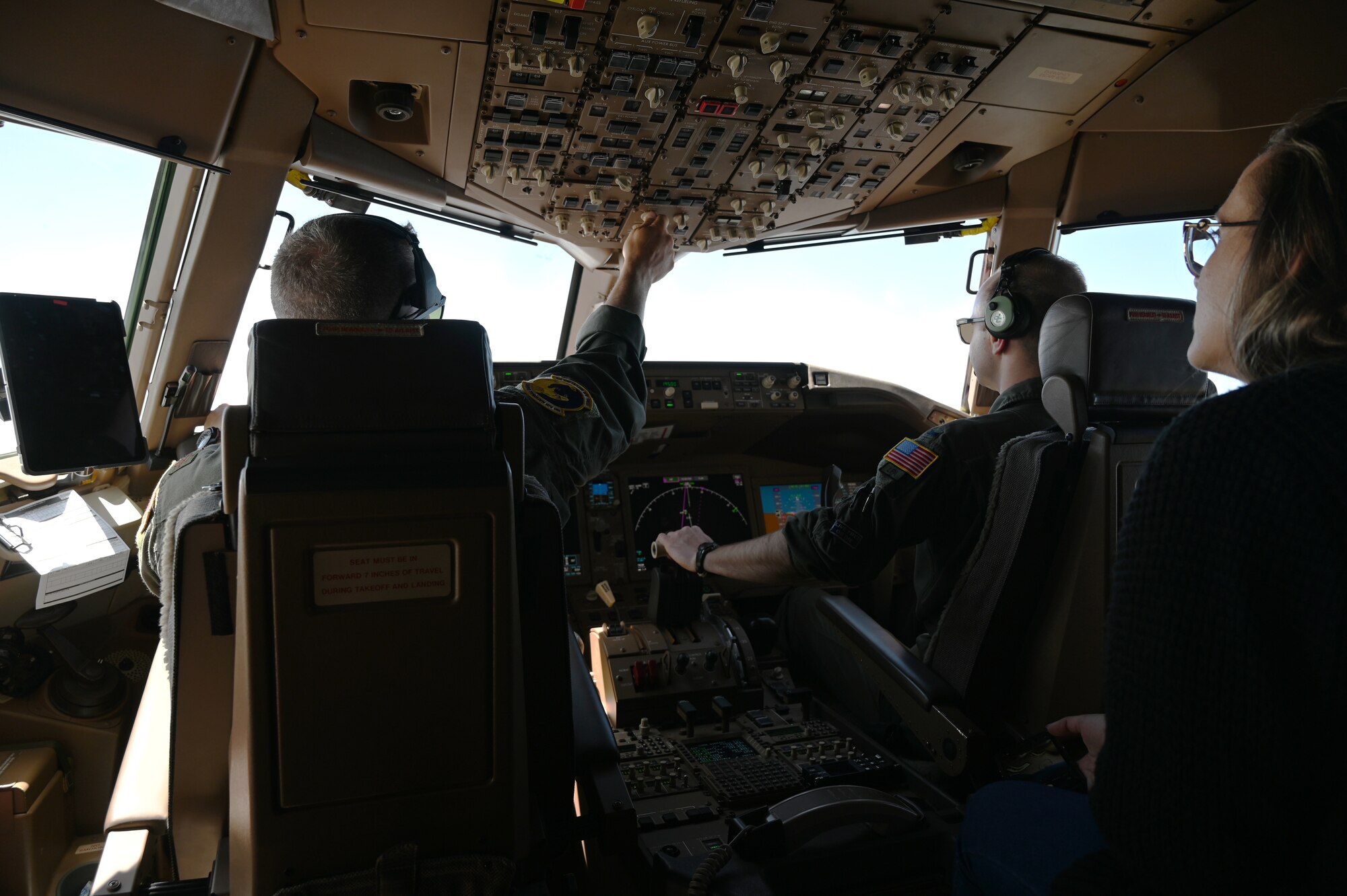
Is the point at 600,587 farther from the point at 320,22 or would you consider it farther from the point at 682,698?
the point at 320,22

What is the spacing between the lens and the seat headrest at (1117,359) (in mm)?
1398

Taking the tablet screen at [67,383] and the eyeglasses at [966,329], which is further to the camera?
the eyeglasses at [966,329]

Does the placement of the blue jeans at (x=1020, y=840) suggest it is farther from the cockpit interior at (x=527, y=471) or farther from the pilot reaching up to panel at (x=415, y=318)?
the pilot reaching up to panel at (x=415, y=318)

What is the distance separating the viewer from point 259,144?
89.0 inches

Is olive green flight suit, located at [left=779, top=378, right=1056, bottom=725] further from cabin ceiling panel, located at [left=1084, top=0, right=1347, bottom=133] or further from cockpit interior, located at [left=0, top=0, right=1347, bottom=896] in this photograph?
cabin ceiling panel, located at [left=1084, top=0, right=1347, bottom=133]

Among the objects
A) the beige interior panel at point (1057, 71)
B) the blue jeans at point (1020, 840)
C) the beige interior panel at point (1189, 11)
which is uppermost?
the beige interior panel at point (1189, 11)

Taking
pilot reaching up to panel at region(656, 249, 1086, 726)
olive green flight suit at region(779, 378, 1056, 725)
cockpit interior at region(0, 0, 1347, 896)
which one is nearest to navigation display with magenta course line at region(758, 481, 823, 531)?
cockpit interior at region(0, 0, 1347, 896)

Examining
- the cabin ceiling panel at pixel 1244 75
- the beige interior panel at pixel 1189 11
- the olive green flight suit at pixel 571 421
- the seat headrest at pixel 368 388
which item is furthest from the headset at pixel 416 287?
the cabin ceiling panel at pixel 1244 75

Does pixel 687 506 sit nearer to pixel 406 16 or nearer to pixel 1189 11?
pixel 406 16

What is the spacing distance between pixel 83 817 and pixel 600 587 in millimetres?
1533

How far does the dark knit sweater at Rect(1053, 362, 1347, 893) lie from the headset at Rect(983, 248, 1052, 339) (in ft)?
4.13

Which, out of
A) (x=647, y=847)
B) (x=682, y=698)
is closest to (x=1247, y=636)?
(x=647, y=847)

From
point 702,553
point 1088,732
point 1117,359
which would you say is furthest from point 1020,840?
point 702,553

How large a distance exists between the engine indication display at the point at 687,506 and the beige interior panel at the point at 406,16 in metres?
1.54
